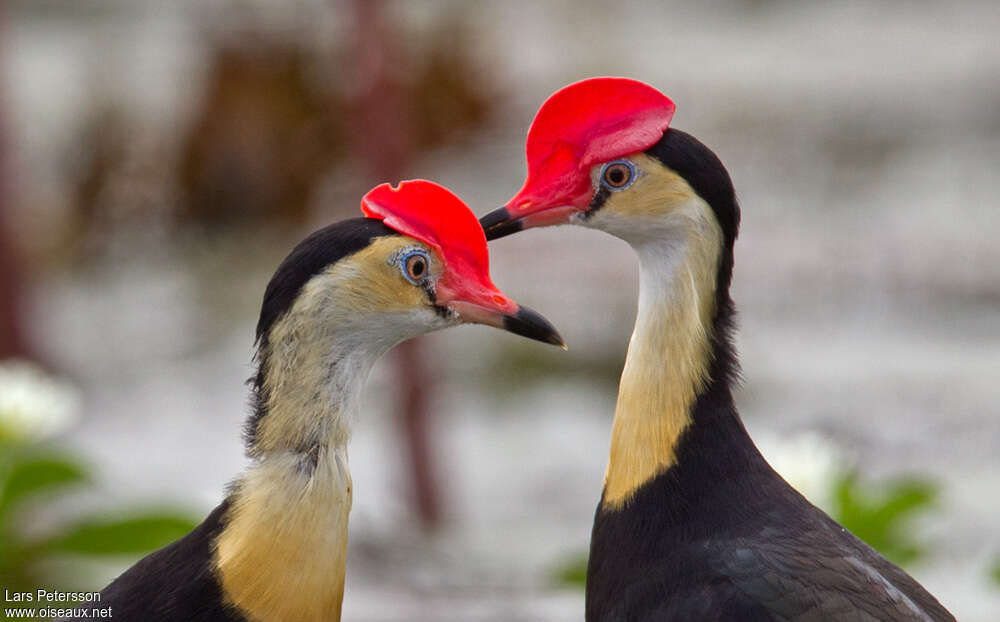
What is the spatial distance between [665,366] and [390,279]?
0.49 meters

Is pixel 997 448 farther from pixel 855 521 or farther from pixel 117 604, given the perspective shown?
pixel 117 604

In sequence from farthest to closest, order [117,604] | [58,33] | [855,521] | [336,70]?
[58,33]
[336,70]
[855,521]
[117,604]

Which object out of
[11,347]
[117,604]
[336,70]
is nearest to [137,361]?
[11,347]

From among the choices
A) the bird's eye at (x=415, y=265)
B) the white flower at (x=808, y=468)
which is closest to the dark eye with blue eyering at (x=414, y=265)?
the bird's eye at (x=415, y=265)

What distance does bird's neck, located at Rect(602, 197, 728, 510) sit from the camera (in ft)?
8.39

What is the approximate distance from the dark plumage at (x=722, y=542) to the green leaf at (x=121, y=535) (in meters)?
1.44

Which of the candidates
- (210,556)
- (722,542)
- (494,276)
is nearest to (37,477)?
(210,556)

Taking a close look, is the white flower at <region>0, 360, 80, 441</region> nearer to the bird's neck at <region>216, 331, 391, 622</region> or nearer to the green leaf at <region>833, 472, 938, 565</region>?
the bird's neck at <region>216, 331, 391, 622</region>

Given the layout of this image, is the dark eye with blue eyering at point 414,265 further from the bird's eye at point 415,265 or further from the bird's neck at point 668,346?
the bird's neck at point 668,346

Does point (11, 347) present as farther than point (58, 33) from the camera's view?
No

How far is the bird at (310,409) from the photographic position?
93.4 inches

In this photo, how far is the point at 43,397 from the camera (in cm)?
375

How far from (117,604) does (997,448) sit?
13.6ft

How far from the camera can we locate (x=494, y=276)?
6.88m
